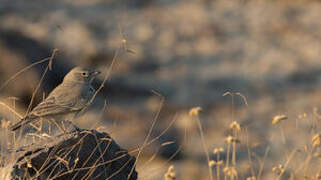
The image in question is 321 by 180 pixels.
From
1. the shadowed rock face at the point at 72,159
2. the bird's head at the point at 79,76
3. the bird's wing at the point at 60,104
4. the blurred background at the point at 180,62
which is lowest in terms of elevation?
the blurred background at the point at 180,62

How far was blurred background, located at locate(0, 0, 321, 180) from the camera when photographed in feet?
50.2

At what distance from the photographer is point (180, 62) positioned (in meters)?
21.3

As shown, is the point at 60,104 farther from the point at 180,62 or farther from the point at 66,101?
the point at 180,62

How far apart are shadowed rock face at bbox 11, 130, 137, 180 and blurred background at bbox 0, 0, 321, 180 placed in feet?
19.2

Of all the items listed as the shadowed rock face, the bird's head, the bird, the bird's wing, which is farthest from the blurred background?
the shadowed rock face

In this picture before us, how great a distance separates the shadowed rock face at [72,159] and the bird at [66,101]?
0.34 m

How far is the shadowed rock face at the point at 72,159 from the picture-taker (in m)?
5.79

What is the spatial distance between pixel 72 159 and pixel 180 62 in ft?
49.8

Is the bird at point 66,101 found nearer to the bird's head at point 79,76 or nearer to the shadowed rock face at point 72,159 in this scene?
the bird's head at point 79,76

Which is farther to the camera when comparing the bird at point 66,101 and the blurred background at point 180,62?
the blurred background at point 180,62

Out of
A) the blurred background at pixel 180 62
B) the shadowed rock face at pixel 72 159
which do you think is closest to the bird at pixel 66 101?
the shadowed rock face at pixel 72 159

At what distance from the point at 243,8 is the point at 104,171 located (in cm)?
1937

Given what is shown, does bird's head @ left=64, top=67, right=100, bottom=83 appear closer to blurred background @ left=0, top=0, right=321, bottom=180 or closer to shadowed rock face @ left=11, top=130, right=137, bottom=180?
shadowed rock face @ left=11, top=130, right=137, bottom=180

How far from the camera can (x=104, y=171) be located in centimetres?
636
